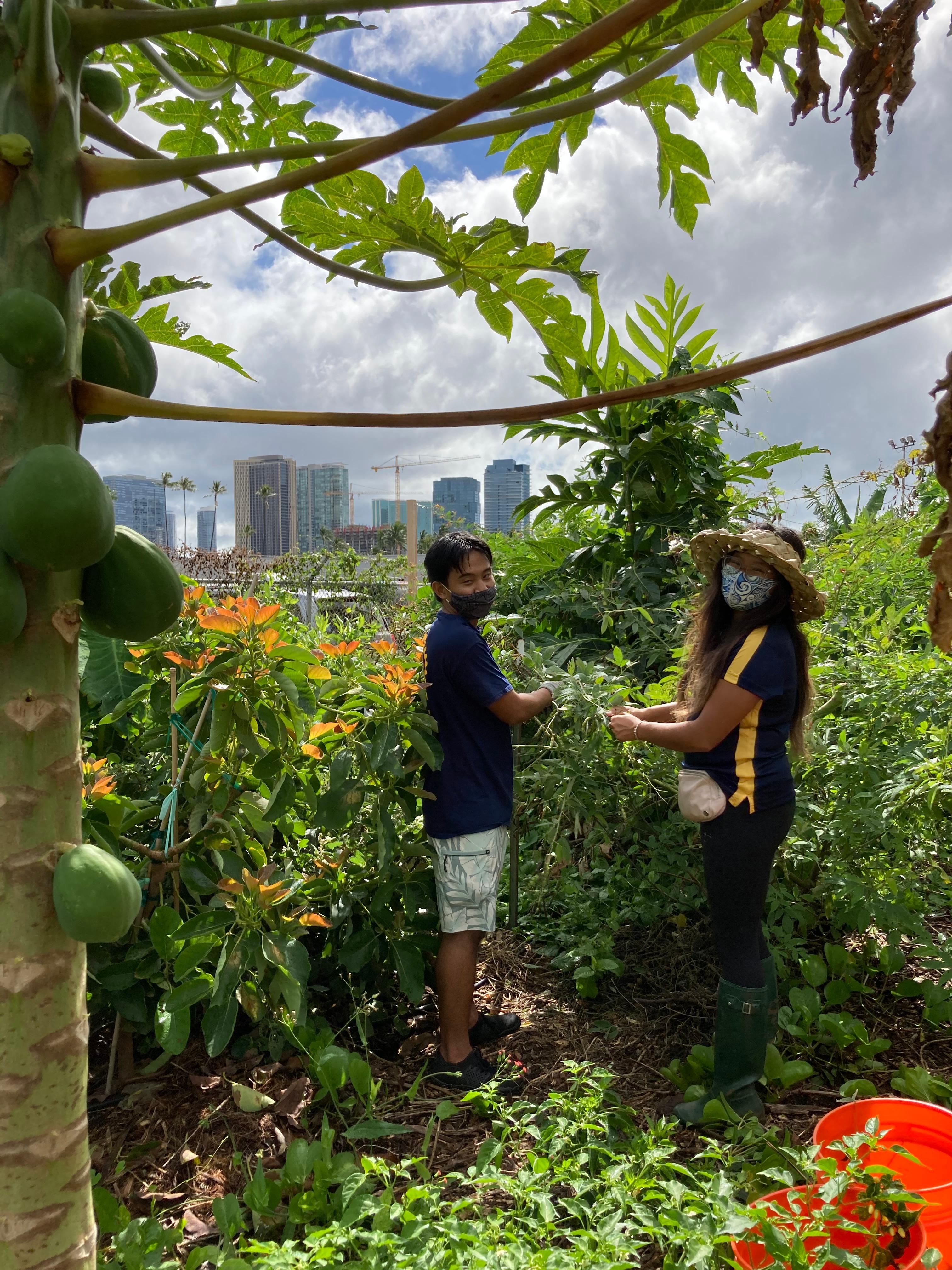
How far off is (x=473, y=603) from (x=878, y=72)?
165 centimetres

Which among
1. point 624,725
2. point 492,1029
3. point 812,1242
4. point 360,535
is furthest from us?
point 360,535

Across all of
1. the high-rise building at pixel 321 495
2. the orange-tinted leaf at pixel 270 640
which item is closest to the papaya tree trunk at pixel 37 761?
the orange-tinted leaf at pixel 270 640

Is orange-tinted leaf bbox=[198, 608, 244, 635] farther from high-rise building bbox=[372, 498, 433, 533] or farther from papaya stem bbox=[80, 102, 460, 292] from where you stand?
high-rise building bbox=[372, 498, 433, 533]

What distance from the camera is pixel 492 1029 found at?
2.94 meters

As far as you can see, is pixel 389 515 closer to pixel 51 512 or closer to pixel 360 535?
pixel 360 535

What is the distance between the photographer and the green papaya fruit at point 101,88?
44.9 inches

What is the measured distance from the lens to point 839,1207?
159cm

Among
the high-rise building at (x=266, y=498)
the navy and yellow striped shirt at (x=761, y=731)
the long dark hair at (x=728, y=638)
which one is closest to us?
the navy and yellow striped shirt at (x=761, y=731)

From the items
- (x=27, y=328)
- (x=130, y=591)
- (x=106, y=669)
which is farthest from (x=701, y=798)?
(x=27, y=328)

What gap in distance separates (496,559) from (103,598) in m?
4.44

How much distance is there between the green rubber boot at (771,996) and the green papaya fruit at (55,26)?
2574mm

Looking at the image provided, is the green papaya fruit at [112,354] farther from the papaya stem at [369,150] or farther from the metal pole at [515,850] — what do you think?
the metal pole at [515,850]

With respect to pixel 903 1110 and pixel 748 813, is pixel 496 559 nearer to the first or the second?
pixel 748 813

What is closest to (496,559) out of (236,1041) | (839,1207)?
(236,1041)
